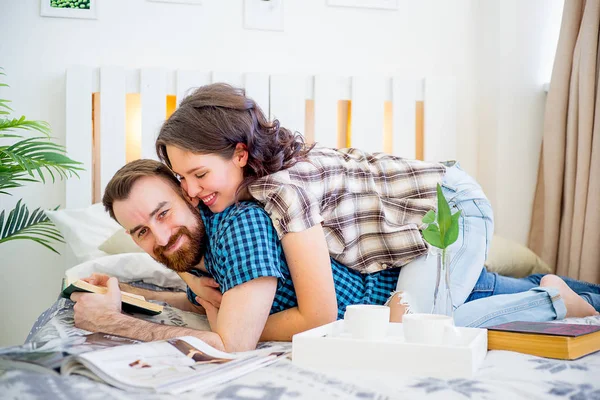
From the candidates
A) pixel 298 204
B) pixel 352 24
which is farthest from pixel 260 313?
pixel 352 24

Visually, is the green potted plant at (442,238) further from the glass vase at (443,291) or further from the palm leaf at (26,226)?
the palm leaf at (26,226)

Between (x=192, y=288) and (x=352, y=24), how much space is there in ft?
6.00

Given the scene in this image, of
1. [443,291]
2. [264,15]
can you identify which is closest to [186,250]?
[443,291]

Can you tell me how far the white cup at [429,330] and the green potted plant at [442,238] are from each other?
0.35ft

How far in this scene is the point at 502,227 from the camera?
2887 mm

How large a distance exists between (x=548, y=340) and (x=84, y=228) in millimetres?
1802

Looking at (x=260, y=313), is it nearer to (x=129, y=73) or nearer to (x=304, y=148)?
(x=304, y=148)

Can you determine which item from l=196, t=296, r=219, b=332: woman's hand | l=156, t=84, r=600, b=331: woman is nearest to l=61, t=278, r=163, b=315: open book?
l=196, t=296, r=219, b=332: woman's hand

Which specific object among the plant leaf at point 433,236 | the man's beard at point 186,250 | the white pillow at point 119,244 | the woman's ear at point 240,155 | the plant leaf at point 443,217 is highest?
the woman's ear at point 240,155

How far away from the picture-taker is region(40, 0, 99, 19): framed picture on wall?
8.87ft

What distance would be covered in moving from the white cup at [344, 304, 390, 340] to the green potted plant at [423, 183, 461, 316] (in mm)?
150

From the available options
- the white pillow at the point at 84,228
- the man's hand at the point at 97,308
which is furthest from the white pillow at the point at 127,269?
the man's hand at the point at 97,308

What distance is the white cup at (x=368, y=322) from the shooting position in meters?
1.13

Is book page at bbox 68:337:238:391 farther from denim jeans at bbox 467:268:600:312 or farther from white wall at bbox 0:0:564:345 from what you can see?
white wall at bbox 0:0:564:345
